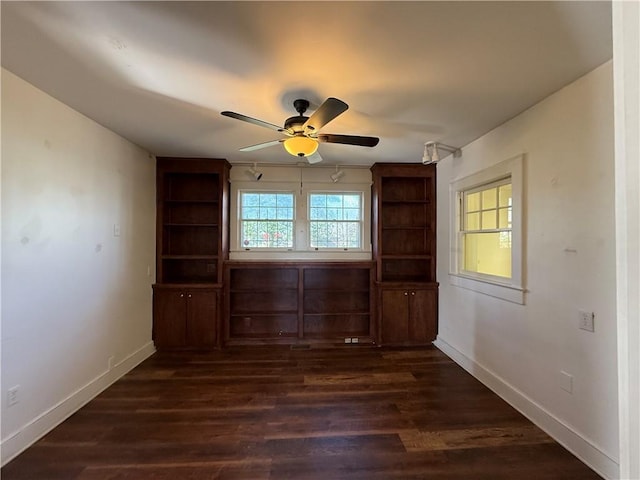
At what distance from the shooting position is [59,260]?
2.36 meters

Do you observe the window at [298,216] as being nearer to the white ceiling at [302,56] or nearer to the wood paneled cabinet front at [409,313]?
the wood paneled cabinet front at [409,313]

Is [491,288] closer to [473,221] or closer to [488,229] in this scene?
[488,229]

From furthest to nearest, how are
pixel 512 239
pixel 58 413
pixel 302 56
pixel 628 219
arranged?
pixel 512 239, pixel 58 413, pixel 302 56, pixel 628 219

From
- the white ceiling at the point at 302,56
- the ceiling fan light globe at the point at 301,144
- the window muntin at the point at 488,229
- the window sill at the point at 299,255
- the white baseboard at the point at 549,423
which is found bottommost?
the white baseboard at the point at 549,423

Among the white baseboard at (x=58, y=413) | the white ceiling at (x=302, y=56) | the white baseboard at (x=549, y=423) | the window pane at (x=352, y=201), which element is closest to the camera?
the white ceiling at (x=302, y=56)

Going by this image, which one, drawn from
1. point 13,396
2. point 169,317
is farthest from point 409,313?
point 13,396

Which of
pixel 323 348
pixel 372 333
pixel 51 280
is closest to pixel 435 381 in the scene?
pixel 372 333

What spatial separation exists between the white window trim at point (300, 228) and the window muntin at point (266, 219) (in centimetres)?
6

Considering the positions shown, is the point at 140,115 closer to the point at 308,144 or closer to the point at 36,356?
the point at 308,144

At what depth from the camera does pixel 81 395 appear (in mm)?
2570

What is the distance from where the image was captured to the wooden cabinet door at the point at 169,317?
387 centimetres

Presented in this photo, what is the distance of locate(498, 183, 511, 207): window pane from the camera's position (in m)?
2.87

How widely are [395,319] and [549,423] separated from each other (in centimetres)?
200

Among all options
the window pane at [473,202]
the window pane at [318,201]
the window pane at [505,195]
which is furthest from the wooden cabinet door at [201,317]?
the window pane at [505,195]
